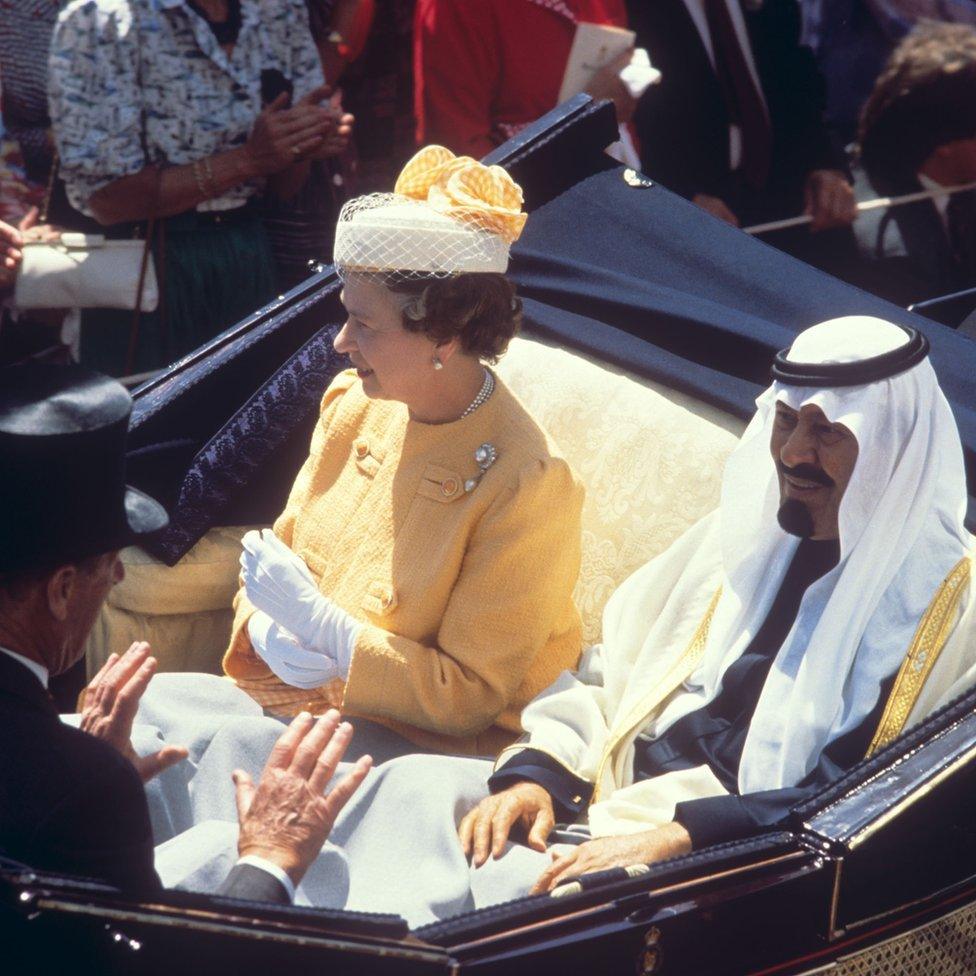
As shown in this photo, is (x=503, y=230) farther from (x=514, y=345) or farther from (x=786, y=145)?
(x=786, y=145)

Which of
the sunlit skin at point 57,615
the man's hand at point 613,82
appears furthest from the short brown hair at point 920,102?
the sunlit skin at point 57,615

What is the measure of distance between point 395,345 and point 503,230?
11.8 inches

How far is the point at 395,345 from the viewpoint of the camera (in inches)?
127

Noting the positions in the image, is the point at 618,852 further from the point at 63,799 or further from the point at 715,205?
the point at 715,205

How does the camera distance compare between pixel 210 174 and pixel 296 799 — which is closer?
pixel 296 799

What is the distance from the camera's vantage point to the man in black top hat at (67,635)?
210cm

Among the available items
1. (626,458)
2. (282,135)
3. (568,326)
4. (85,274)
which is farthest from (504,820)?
(282,135)

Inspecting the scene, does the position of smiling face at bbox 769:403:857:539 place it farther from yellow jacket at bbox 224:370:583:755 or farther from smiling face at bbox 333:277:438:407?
smiling face at bbox 333:277:438:407

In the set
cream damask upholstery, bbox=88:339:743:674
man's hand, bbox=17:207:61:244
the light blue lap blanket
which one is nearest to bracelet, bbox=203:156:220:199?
man's hand, bbox=17:207:61:244

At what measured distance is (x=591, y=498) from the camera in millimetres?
3562

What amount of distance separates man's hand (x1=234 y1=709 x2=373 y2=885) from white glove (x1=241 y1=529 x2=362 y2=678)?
0.66 metres

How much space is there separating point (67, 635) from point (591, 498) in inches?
59.7

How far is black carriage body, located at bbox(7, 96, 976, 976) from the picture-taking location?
214cm

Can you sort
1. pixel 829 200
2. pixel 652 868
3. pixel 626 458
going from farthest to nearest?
pixel 829 200 < pixel 626 458 < pixel 652 868
